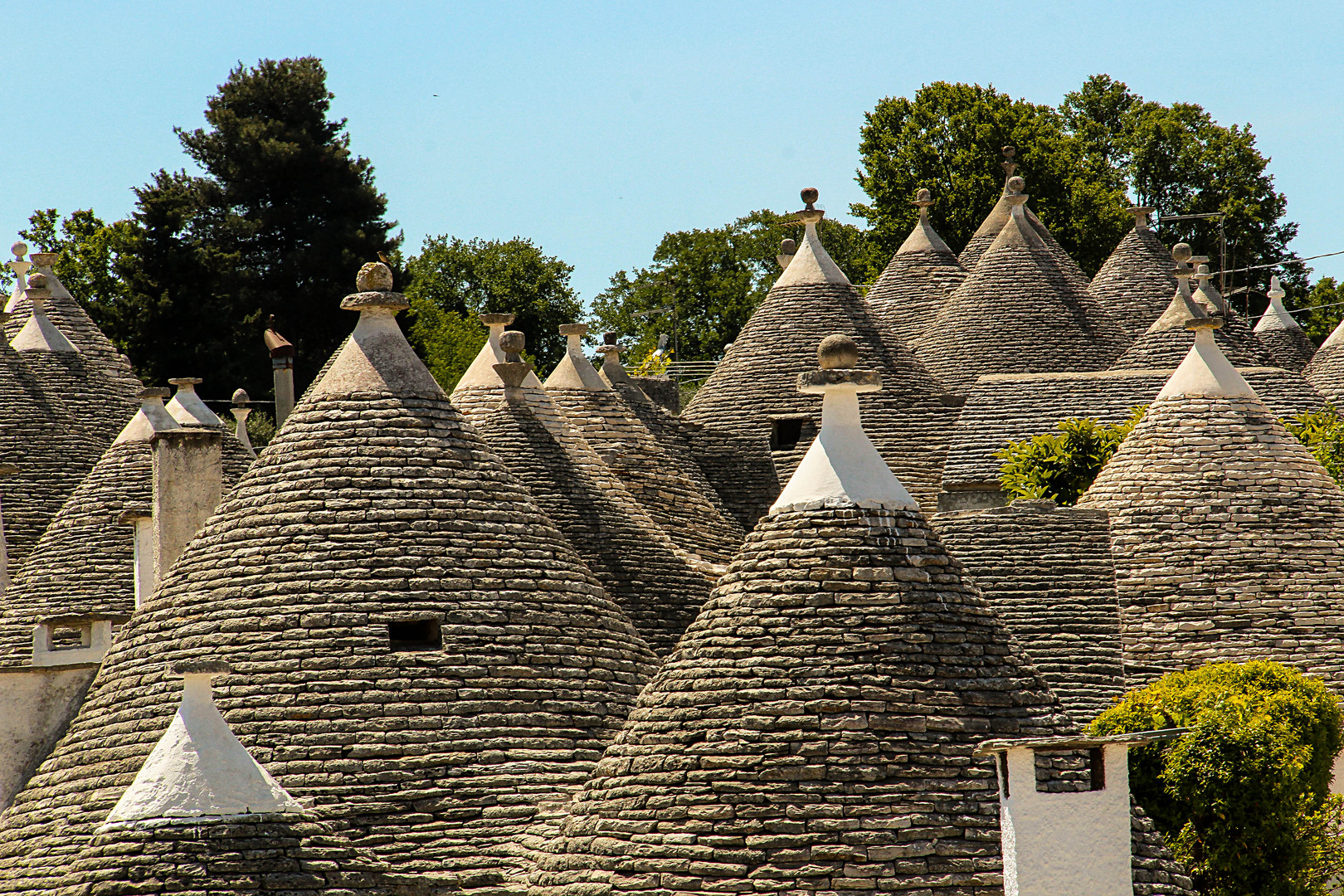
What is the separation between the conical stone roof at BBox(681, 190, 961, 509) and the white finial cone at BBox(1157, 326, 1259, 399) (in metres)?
6.03

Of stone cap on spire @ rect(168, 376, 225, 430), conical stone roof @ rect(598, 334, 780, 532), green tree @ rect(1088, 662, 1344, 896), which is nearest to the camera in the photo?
green tree @ rect(1088, 662, 1344, 896)

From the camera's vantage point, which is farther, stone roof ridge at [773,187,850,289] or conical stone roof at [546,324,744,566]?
stone roof ridge at [773,187,850,289]

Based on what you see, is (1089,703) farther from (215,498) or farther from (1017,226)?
(1017,226)

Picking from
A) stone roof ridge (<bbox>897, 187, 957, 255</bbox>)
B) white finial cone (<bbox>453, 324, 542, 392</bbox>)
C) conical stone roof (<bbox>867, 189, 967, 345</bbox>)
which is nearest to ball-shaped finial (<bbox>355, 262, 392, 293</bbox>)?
white finial cone (<bbox>453, 324, 542, 392</bbox>)

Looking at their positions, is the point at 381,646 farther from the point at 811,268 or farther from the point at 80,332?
the point at 80,332

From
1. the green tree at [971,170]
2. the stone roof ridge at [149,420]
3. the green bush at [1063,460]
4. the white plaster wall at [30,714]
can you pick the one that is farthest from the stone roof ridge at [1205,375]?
the green tree at [971,170]

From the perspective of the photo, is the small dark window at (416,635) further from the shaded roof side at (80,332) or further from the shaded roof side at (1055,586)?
the shaded roof side at (80,332)

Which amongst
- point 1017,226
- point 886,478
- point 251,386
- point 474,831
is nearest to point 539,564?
point 474,831

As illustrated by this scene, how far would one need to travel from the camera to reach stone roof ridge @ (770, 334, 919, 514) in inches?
521

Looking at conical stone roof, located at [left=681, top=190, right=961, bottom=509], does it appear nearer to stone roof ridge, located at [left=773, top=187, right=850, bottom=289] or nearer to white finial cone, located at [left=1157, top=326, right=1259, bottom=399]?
stone roof ridge, located at [left=773, top=187, right=850, bottom=289]

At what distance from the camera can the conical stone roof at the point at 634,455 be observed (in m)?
23.0

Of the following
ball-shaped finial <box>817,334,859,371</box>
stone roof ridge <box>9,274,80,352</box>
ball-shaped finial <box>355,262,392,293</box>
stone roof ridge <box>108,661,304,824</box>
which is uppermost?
stone roof ridge <box>9,274,80,352</box>

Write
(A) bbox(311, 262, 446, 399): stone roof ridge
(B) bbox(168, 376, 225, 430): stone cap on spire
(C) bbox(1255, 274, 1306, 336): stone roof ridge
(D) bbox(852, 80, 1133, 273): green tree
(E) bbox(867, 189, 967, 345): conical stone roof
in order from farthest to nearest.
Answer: (D) bbox(852, 80, 1133, 273): green tree < (C) bbox(1255, 274, 1306, 336): stone roof ridge < (E) bbox(867, 189, 967, 345): conical stone roof < (B) bbox(168, 376, 225, 430): stone cap on spire < (A) bbox(311, 262, 446, 399): stone roof ridge

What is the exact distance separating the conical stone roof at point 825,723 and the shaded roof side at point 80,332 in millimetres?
20388
